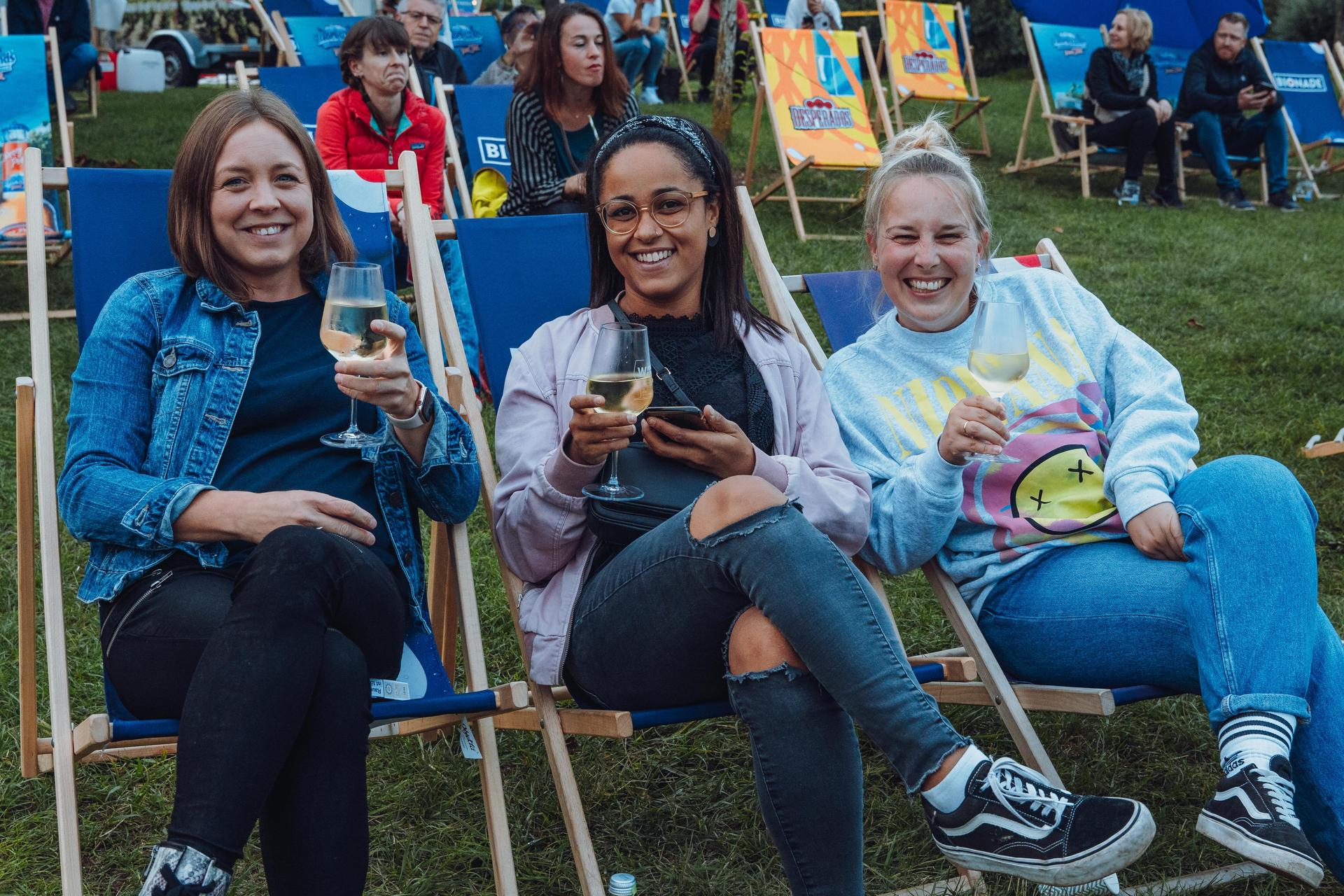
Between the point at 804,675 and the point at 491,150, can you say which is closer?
the point at 804,675

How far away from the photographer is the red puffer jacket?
17.6 feet

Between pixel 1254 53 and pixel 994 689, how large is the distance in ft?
29.9

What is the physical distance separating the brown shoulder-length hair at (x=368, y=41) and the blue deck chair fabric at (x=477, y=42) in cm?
391

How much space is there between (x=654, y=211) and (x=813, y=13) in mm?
9991

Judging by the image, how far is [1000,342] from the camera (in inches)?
86.9

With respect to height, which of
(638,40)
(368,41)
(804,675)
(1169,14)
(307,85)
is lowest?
(804,675)

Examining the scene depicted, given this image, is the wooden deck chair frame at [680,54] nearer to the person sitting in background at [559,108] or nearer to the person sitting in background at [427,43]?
the person sitting in background at [427,43]

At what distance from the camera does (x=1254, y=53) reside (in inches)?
392

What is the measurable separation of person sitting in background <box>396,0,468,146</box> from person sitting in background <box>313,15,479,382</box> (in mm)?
1527

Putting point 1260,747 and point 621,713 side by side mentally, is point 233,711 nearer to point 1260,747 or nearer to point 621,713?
point 621,713

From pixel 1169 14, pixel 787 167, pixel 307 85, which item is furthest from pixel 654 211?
pixel 1169 14

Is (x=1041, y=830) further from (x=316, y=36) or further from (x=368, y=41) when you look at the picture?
(x=316, y=36)

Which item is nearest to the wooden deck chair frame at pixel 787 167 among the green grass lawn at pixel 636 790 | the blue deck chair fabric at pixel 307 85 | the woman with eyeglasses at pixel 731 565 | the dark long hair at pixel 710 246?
the blue deck chair fabric at pixel 307 85

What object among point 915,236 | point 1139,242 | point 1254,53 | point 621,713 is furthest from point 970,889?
point 1254,53
